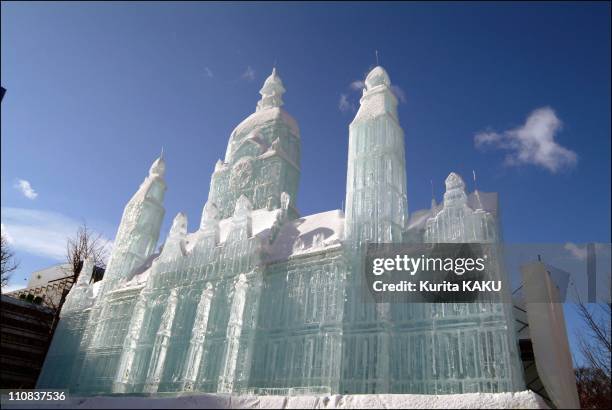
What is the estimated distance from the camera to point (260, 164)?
1465 inches

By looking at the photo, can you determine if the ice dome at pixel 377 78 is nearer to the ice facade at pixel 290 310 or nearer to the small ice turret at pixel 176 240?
the ice facade at pixel 290 310

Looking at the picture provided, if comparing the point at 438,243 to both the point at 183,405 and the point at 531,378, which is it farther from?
the point at 183,405

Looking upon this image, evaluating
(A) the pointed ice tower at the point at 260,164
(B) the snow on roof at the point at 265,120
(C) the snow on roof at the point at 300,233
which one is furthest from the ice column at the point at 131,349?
(B) the snow on roof at the point at 265,120

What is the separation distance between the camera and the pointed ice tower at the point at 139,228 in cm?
3706

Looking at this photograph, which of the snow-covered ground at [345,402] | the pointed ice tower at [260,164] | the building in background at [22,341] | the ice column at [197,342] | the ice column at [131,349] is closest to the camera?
the snow-covered ground at [345,402]

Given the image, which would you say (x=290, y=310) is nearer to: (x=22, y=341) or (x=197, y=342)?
(x=197, y=342)

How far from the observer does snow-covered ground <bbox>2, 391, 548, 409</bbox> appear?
49.4 feet

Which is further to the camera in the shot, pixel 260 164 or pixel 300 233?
pixel 260 164

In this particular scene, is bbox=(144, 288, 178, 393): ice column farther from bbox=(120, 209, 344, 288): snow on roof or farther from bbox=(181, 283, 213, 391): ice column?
bbox=(120, 209, 344, 288): snow on roof

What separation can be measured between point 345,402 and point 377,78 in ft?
67.6

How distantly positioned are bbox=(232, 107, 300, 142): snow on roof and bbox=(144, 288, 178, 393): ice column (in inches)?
701

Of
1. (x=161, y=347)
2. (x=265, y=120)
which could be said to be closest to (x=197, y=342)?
(x=161, y=347)

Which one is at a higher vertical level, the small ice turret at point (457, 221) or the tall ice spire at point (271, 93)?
the tall ice spire at point (271, 93)

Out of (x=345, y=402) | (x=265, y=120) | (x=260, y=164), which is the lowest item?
(x=345, y=402)
